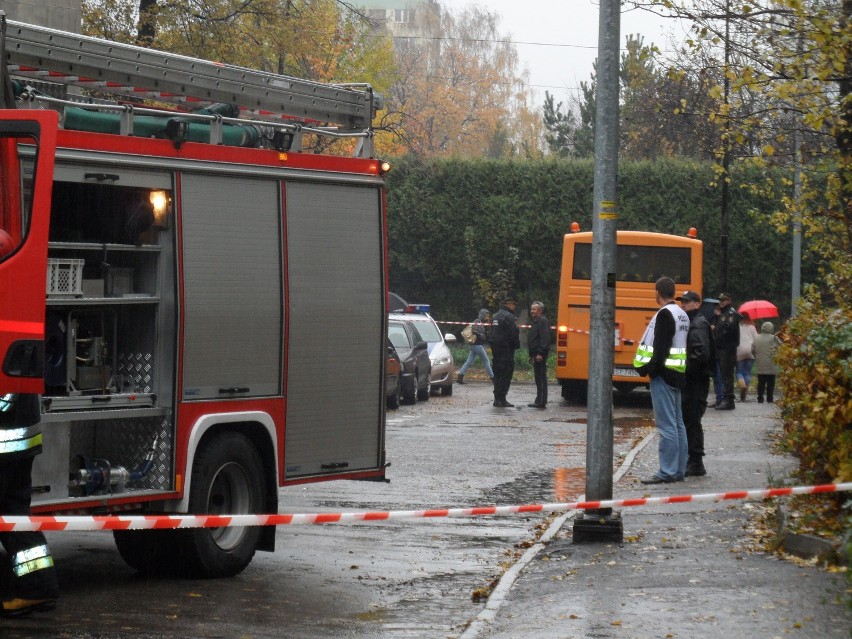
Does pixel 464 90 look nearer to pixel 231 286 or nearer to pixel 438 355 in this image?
pixel 438 355

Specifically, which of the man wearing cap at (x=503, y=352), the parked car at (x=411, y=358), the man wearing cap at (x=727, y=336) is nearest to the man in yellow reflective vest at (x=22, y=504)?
the man wearing cap at (x=503, y=352)

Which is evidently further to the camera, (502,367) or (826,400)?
(502,367)

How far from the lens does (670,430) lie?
45.6ft

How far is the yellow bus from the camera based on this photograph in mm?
25922

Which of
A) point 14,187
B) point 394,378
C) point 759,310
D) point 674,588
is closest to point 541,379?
point 394,378

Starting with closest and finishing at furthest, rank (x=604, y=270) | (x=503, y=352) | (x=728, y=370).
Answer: (x=604, y=270)
(x=503, y=352)
(x=728, y=370)

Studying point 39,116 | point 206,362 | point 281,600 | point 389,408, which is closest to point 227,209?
point 206,362

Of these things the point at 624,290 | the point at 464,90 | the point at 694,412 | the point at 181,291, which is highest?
the point at 464,90

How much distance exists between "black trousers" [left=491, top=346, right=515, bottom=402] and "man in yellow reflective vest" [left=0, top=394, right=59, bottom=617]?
17451 mm

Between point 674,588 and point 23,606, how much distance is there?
11.9ft

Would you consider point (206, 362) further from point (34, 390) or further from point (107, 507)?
point (34, 390)

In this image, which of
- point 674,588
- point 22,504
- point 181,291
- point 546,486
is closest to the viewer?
point 22,504

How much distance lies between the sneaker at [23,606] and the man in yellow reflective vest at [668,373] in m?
7.61

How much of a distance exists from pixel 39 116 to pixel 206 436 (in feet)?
8.02
